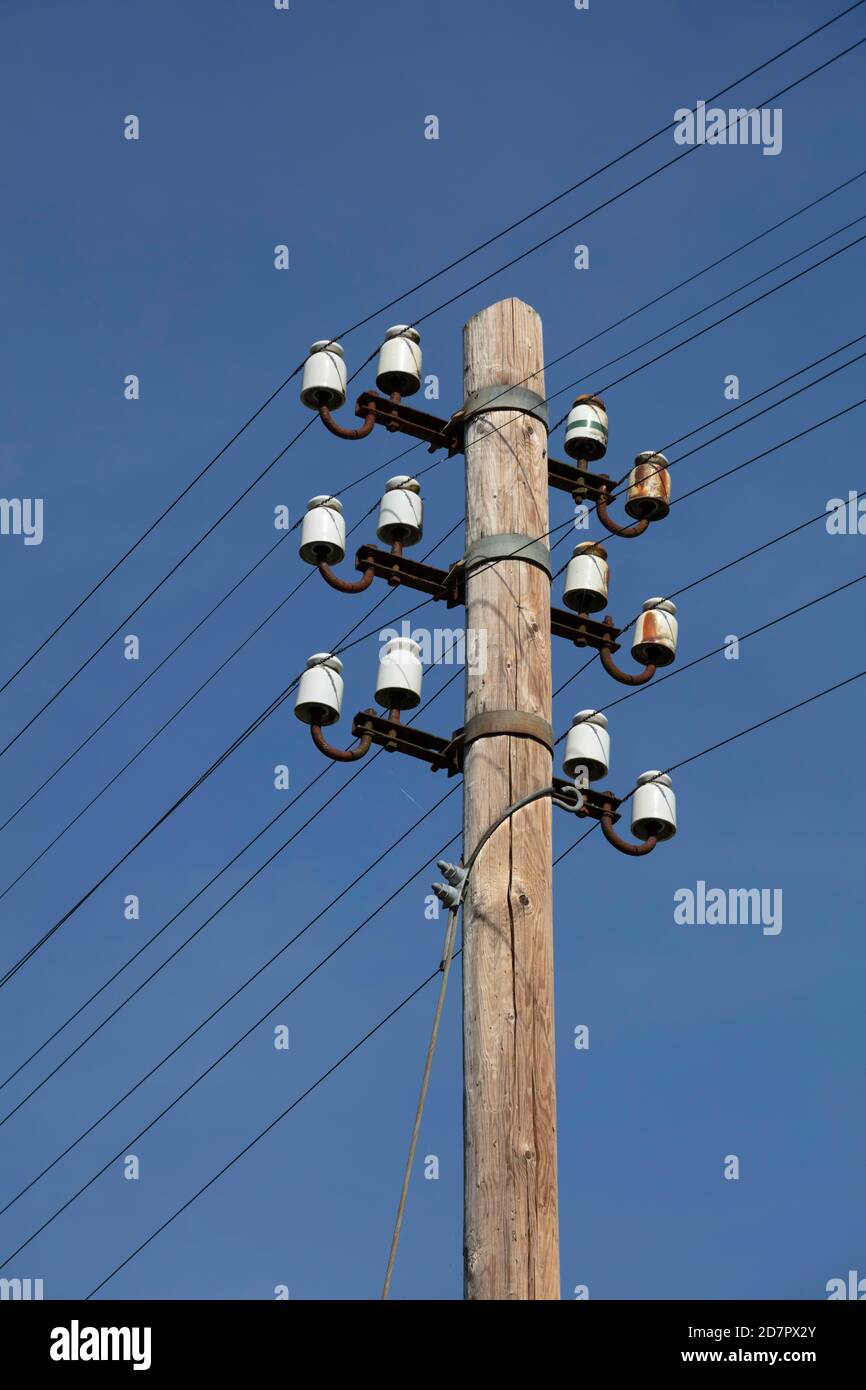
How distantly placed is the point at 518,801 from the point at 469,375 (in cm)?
231

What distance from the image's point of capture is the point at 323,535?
485 inches

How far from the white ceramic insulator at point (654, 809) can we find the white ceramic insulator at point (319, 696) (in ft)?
4.56

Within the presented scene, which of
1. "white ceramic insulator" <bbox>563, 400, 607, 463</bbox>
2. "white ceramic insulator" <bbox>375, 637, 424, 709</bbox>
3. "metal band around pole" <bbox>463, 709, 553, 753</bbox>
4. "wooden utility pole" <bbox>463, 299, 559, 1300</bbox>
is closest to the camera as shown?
"wooden utility pole" <bbox>463, 299, 559, 1300</bbox>

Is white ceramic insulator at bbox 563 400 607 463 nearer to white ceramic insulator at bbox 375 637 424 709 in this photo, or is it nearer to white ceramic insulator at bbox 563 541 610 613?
white ceramic insulator at bbox 563 541 610 613

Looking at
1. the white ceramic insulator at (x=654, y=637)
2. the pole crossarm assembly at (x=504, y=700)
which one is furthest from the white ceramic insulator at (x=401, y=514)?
the white ceramic insulator at (x=654, y=637)

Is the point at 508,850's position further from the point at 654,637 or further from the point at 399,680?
the point at 654,637

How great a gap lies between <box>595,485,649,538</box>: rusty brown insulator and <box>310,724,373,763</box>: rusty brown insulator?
1.67 metres

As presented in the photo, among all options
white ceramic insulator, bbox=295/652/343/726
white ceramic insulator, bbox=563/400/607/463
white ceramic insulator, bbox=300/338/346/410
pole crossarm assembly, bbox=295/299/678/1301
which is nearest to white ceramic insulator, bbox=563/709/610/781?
pole crossarm assembly, bbox=295/299/678/1301

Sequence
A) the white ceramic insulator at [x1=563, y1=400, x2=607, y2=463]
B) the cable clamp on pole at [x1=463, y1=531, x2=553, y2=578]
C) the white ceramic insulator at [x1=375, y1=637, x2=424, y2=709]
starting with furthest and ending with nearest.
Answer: the white ceramic insulator at [x1=563, y1=400, x2=607, y2=463], the white ceramic insulator at [x1=375, y1=637, x2=424, y2=709], the cable clamp on pole at [x1=463, y1=531, x2=553, y2=578]

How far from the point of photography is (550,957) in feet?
35.0

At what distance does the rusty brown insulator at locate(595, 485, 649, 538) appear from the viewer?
40.9ft
